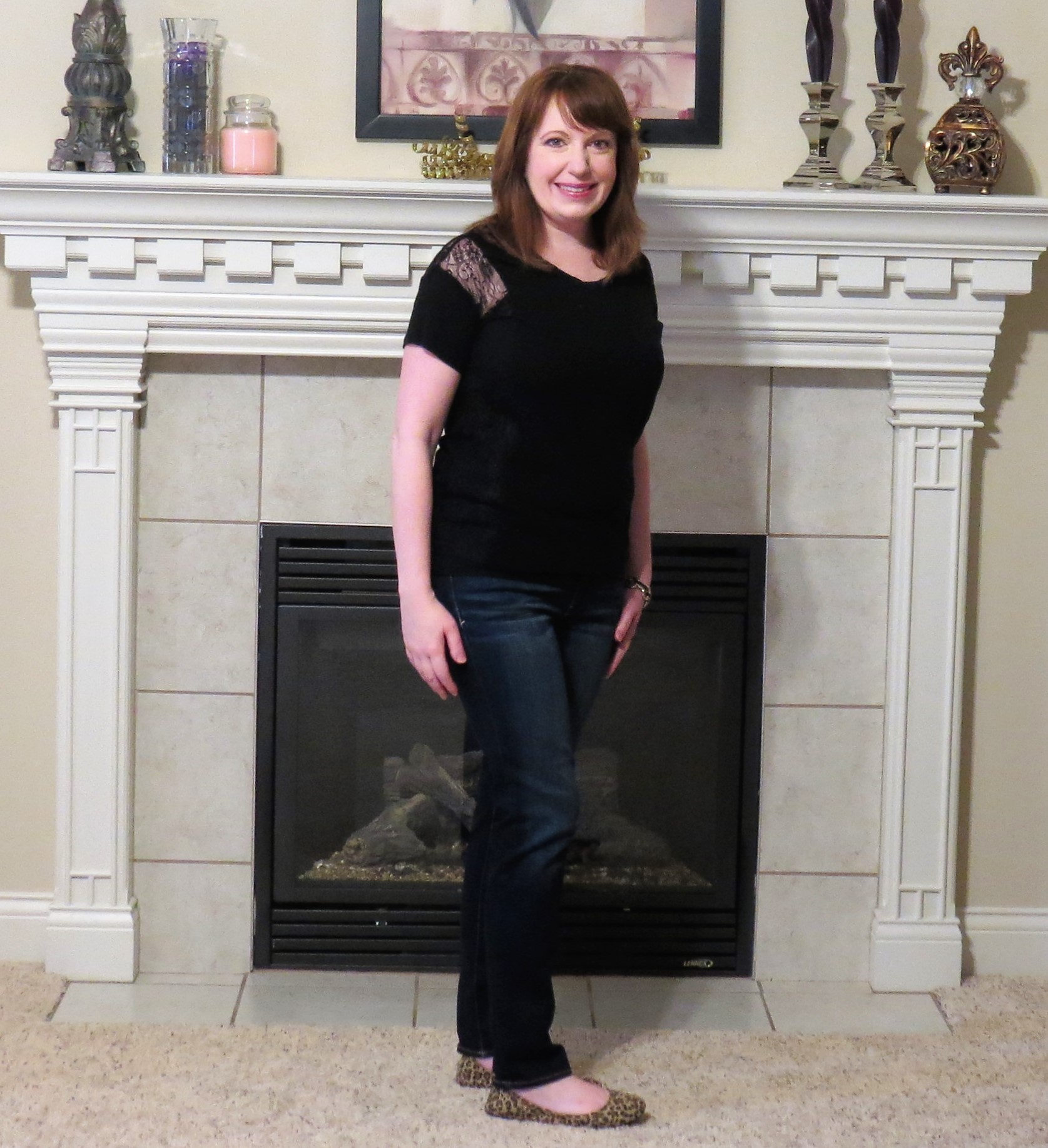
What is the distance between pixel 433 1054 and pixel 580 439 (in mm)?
972

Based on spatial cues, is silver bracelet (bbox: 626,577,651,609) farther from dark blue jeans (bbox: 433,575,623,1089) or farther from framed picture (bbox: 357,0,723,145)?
framed picture (bbox: 357,0,723,145)

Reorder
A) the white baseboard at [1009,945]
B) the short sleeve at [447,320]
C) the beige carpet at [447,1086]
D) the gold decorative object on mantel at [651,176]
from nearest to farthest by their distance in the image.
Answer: the short sleeve at [447,320]
the beige carpet at [447,1086]
the gold decorative object on mantel at [651,176]
the white baseboard at [1009,945]

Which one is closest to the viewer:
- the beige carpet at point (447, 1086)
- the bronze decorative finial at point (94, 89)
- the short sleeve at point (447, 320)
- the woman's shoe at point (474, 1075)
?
the short sleeve at point (447, 320)

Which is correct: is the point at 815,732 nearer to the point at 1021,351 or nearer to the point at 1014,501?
the point at 1014,501

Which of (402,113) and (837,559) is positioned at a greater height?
(402,113)

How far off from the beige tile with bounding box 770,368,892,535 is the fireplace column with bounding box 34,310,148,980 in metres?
1.03

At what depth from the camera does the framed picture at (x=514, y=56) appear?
7.81ft

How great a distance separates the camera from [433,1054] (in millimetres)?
2238

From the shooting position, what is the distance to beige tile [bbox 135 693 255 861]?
248 cm

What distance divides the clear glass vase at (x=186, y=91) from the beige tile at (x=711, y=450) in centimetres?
83

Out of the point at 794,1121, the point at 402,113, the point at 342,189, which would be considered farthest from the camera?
the point at 402,113

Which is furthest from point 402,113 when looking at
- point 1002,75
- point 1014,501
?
point 1014,501

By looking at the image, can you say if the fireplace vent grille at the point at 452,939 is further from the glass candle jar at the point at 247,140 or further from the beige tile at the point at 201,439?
the glass candle jar at the point at 247,140

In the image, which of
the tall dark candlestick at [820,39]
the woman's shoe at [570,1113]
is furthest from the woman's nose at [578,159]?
the woman's shoe at [570,1113]
